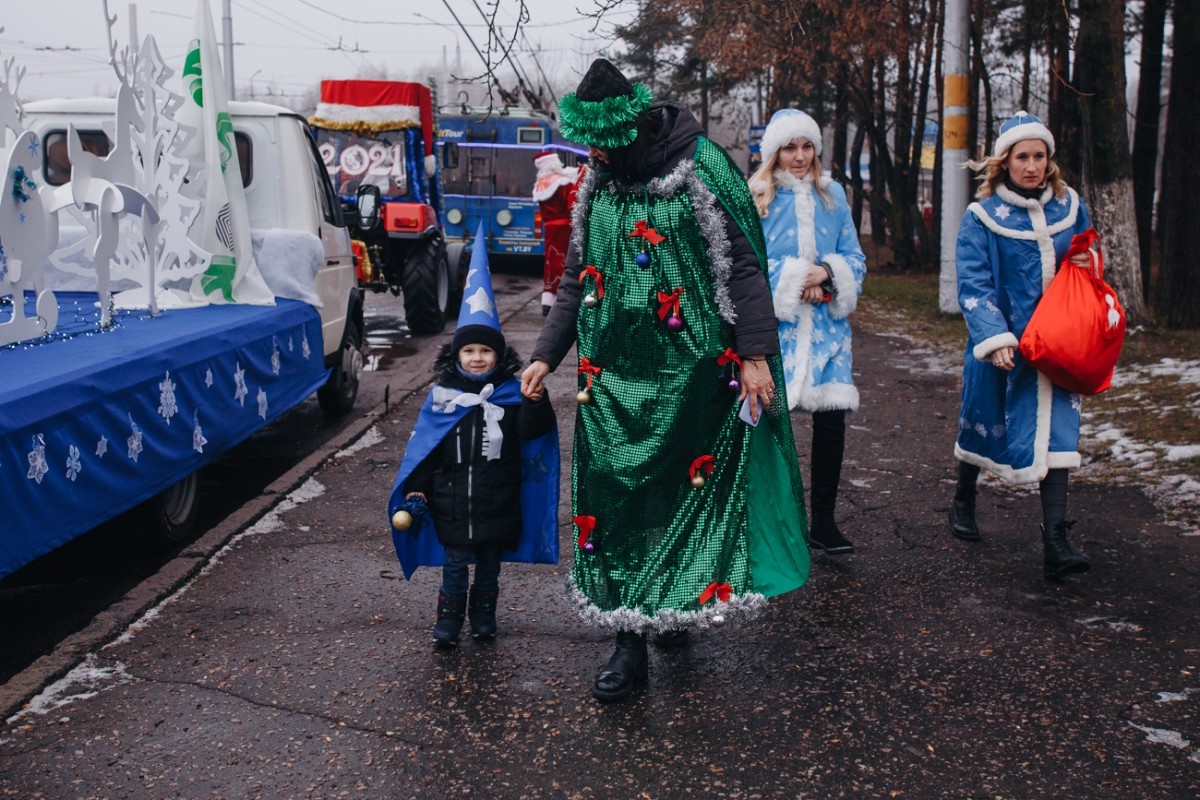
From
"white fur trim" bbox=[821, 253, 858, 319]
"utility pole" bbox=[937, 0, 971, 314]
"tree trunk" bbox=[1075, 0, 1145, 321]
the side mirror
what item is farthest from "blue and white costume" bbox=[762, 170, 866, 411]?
"utility pole" bbox=[937, 0, 971, 314]

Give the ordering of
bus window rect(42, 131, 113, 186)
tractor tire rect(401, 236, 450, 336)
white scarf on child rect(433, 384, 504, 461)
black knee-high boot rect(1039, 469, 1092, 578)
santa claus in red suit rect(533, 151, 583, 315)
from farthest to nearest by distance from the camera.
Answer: tractor tire rect(401, 236, 450, 336), santa claus in red suit rect(533, 151, 583, 315), bus window rect(42, 131, 113, 186), black knee-high boot rect(1039, 469, 1092, 578), white scarf on child rect(433, 384, 504, 461)

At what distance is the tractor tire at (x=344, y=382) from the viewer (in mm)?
8656

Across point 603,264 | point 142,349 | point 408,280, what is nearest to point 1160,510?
point 603,264

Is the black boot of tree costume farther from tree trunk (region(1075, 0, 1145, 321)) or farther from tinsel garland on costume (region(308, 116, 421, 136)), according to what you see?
tinsel garland on costume (region(308, 116, 421, 136))

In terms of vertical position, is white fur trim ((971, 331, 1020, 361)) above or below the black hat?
below

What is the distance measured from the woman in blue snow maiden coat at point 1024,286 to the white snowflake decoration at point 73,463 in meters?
3.39

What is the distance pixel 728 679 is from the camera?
12.8 ft

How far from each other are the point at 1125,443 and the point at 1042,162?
3.00 metres

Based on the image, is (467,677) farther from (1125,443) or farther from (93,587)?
(1125,443)

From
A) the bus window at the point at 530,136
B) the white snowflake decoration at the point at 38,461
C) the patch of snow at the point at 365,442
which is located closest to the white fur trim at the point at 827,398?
the white snowflake decoration at the point at 38,461

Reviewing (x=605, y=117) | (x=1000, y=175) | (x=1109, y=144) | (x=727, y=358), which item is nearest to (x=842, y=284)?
(x=1000, y=175)

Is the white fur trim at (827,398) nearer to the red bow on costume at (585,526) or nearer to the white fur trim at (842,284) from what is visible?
the white fur trim at (842,284)

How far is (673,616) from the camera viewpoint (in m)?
3.69

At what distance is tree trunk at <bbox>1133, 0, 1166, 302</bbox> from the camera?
46.0ft
